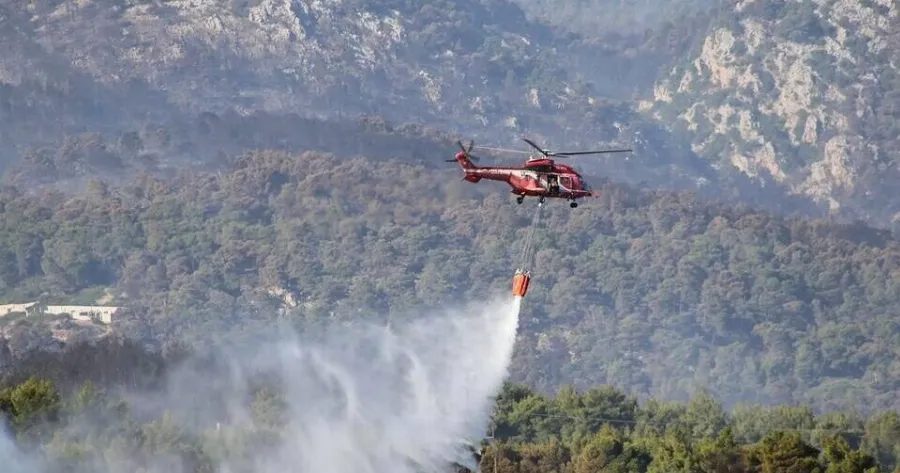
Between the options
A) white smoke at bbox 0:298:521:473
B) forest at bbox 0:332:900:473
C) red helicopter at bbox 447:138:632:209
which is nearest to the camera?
red helicopter at bbox 447:138:632:209

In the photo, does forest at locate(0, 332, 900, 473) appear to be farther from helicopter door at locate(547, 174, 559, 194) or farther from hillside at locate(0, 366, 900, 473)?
helicopter door at locate(547, 174, 559, 194)

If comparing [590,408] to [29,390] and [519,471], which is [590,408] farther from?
[29,390]

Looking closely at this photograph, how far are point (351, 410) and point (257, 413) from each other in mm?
8343

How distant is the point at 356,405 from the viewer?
12638 cm

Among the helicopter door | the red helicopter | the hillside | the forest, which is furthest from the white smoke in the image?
the helicopter door

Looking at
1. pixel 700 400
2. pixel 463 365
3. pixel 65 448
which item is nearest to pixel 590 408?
pixel 700 400

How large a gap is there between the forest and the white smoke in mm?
703

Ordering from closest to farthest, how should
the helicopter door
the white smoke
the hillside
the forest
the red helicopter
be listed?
the red helicopter → the helicopter door → the white smoke → the hillside → the forest

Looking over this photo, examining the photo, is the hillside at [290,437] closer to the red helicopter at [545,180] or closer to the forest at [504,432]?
the forest at [504,432]

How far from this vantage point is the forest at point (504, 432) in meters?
116

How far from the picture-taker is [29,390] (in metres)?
121

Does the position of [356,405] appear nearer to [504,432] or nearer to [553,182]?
[504,432]

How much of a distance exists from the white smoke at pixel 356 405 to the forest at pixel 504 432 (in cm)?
70

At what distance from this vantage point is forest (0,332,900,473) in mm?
116000
